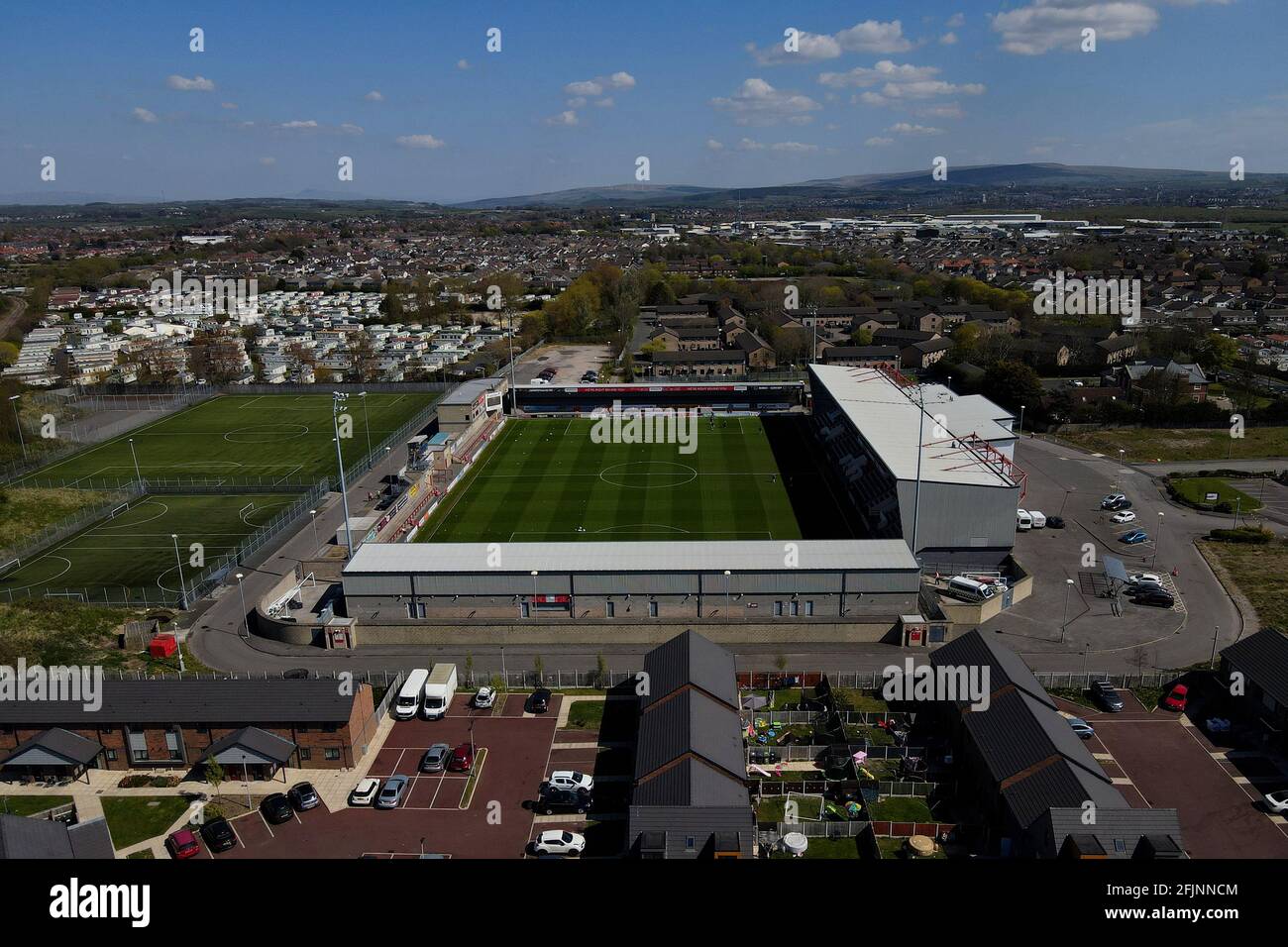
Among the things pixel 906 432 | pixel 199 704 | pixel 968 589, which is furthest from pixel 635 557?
pixel 906 432

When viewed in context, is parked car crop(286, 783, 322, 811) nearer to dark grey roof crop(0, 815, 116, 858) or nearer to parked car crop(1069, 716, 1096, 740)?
dark grey roof crop(0, 815, 116, 858)

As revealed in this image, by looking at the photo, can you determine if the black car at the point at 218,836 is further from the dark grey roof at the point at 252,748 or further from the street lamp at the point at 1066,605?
the street lamp at the point at 1066,605

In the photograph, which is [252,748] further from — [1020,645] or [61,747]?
[1020,645]

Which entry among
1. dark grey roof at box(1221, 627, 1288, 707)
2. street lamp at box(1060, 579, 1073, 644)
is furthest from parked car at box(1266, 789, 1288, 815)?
street lamp at box(1060, 579, 1073, 644)

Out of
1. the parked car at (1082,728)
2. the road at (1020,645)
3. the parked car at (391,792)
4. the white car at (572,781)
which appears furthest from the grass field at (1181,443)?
the parked car at (391,792)
